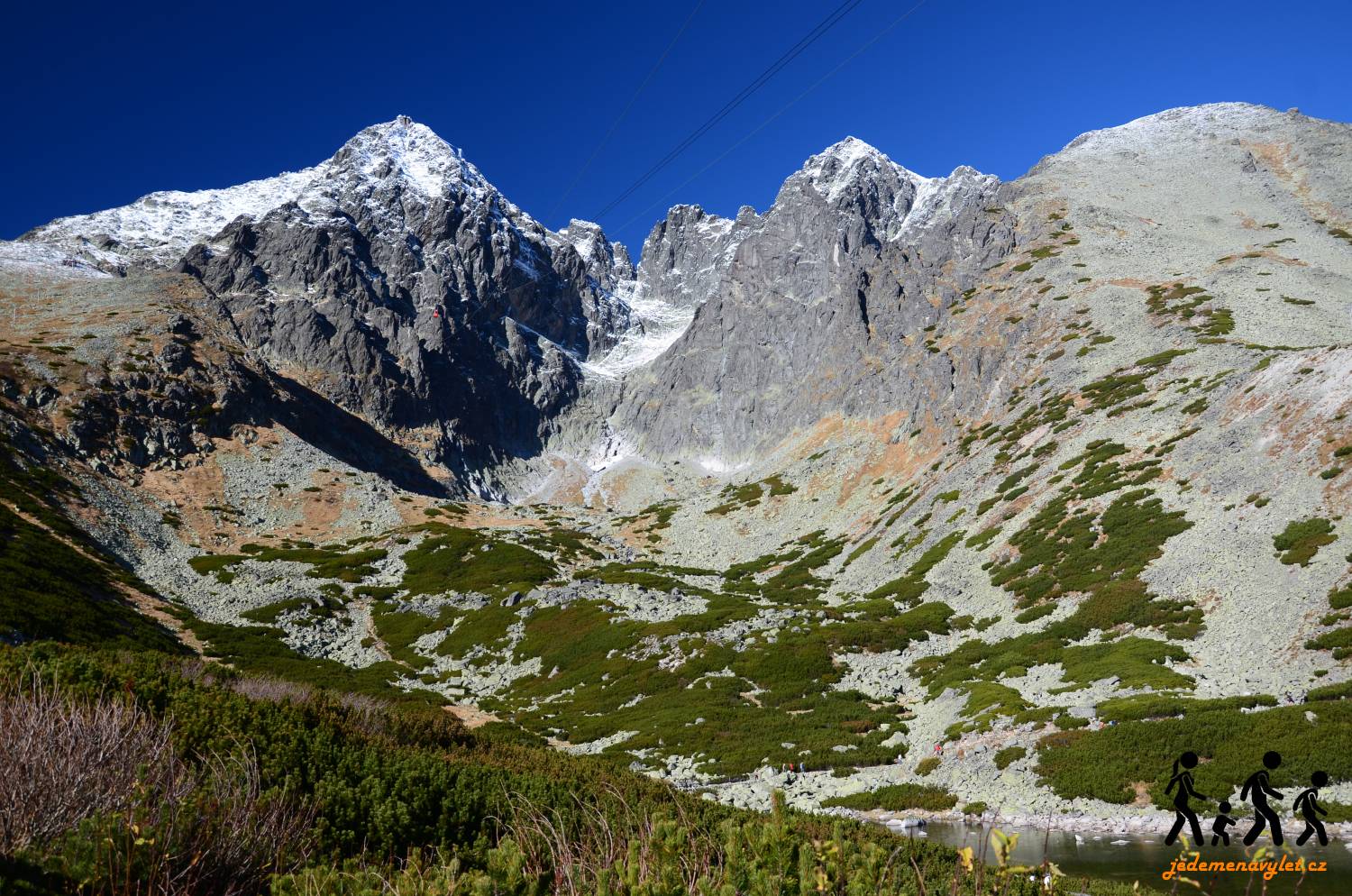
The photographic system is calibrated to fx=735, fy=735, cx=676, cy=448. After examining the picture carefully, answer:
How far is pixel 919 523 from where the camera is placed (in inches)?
3137

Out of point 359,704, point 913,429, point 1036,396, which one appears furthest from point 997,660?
point 913,429

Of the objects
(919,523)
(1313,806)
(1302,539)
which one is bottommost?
(1313,806)

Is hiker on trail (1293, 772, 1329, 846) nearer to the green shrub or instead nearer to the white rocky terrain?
the white rocky terrain

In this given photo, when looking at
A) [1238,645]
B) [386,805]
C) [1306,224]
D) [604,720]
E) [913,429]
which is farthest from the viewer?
[1306,224]

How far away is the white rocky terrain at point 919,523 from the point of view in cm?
3241

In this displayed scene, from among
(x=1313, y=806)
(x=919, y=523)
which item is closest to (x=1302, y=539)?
(x=1313, y=806)

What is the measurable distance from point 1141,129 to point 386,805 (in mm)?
246157

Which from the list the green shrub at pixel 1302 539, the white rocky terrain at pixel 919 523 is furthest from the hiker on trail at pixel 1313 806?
the green shrub at pixel 1302 539

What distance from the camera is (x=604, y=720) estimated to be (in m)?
45.5

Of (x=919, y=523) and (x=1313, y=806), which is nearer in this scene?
(x=1313, y=806)

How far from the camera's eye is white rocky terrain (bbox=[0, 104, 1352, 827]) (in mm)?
32406

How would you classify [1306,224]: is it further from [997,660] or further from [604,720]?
[604,720]

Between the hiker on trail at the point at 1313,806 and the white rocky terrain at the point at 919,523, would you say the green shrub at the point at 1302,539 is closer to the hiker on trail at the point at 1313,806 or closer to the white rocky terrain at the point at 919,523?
the white rocky terrain at the point at 919,523

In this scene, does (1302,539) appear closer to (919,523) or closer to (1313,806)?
(1313,806)
